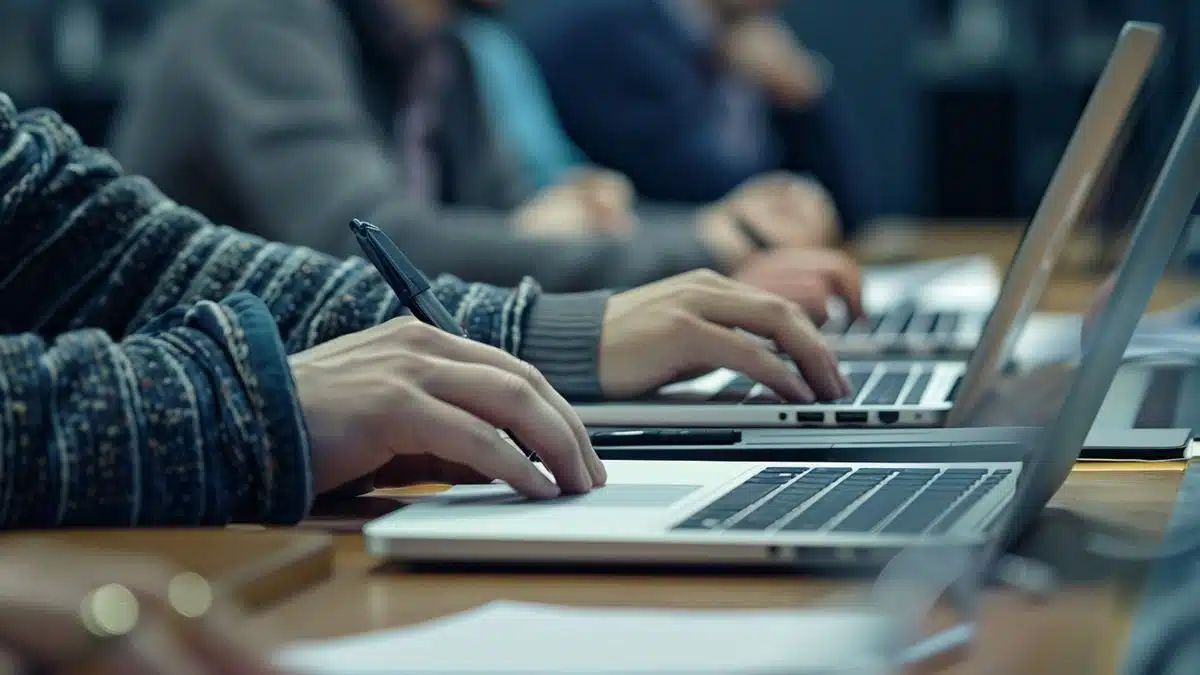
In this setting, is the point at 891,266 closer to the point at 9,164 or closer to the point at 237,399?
the point at 9,164

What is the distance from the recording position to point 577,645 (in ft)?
1.33

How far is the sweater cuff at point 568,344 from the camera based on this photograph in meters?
0.85

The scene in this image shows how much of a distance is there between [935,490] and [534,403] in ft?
0.49

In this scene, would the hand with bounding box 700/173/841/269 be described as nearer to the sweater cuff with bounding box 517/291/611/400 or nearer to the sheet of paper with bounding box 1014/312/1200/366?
the sheet of paper with bounding box 1014/312/1200/366

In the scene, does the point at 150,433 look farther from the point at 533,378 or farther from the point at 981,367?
the point at 981,367

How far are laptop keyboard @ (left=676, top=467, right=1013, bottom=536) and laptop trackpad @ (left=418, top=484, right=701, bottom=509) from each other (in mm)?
21

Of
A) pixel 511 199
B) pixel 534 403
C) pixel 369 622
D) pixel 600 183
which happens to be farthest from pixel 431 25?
pixel 369 622

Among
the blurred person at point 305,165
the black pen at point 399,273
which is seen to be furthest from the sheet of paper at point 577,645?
the blurred person at point 305,165

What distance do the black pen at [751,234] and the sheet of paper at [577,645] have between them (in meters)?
1.12

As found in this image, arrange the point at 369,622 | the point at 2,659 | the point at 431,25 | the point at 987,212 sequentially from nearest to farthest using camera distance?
the point at 2,659 < the point at 369,622 < the point at 431,25 < the point at 987,212

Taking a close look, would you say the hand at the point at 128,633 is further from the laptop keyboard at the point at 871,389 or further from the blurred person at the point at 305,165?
the blurred person at the point at 305,165

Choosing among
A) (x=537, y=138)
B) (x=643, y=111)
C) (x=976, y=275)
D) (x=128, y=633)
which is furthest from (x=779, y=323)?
(x=643, y=111)

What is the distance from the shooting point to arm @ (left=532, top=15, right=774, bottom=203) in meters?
2.89

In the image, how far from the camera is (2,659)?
1.20 ft
